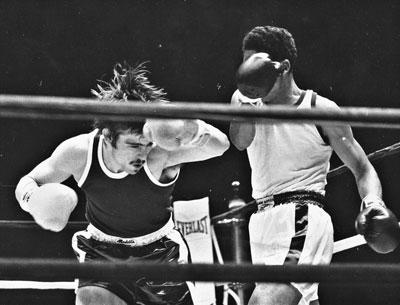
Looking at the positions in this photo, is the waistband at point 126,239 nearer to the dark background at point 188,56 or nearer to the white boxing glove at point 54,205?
the white boxing glove at point 54,205

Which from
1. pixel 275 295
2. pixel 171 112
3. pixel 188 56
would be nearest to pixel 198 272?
pixel 171 112

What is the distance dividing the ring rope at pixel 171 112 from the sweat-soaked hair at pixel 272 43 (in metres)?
0.86

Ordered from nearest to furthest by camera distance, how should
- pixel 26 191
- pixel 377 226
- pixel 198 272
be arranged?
pixel 198 272 < pixel 377 226 < pixel 26 191

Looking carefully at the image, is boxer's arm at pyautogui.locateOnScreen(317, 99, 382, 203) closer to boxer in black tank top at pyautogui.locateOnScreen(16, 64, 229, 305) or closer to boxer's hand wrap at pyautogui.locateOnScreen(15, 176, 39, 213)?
boxer in black tank top at pyautogui.locateOnScreen(16, 64, 229, 305)

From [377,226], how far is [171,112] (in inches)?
26.0

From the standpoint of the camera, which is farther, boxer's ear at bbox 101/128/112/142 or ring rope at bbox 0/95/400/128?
boxer's ear at bbox 101/128/112/142

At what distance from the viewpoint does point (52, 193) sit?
1.27m

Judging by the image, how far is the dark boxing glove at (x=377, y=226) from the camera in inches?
55.2

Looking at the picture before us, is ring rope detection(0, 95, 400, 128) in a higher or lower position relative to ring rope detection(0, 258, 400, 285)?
higher

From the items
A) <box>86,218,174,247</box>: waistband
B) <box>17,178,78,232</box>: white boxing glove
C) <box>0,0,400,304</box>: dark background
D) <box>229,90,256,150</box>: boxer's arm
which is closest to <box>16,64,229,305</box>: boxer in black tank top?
<box>86,218,174,247</box>: waistband

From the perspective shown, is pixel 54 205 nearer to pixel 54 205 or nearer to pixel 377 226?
pixel 54 205

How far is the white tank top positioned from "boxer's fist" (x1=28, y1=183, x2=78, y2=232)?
620 mm

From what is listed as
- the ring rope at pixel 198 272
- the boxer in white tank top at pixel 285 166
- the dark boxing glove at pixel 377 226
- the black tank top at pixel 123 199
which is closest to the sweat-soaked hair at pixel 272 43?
the boxer in white tank top at pixel 285 166

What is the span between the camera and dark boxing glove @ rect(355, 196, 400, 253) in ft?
4.60
